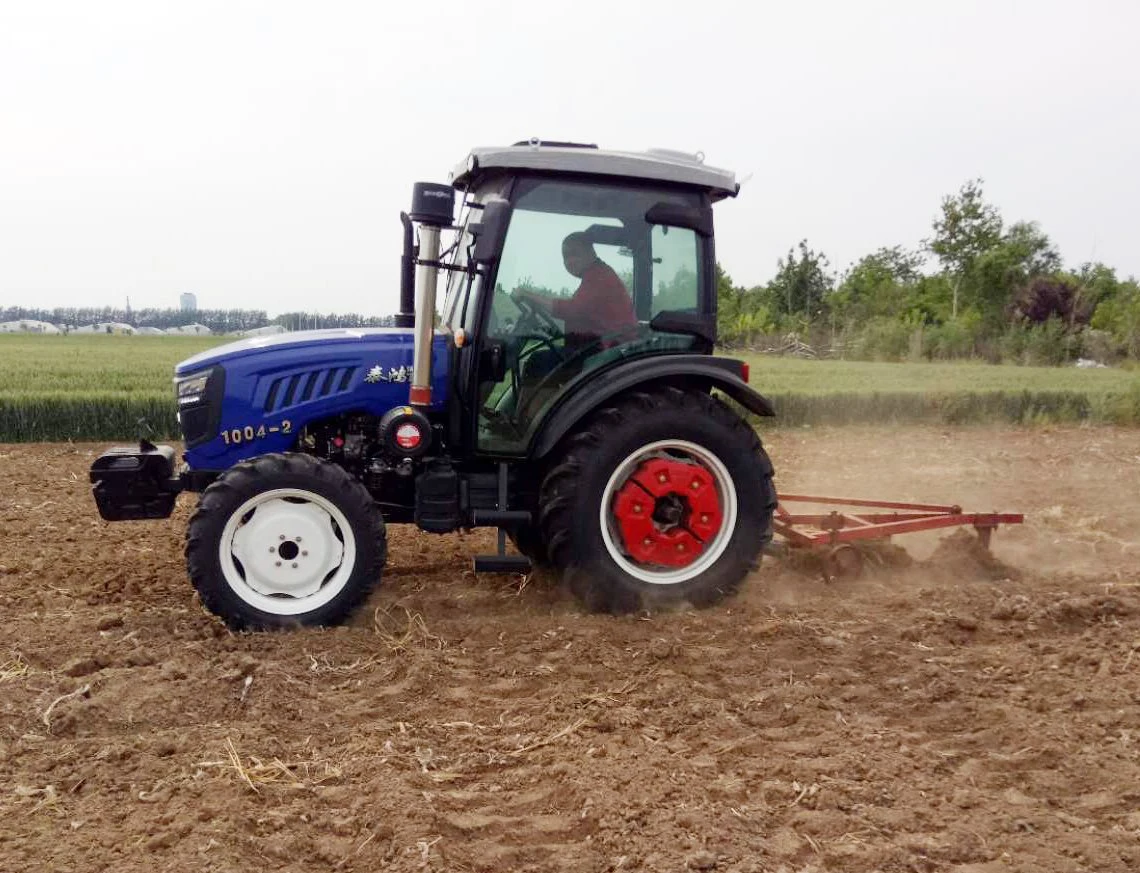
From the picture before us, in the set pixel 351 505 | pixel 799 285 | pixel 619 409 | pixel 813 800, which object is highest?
pixel 799 285

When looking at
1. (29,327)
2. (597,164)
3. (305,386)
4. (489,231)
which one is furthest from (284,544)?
(29,327)

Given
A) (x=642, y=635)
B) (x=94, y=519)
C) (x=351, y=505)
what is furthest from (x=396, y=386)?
(x=94, y=519)

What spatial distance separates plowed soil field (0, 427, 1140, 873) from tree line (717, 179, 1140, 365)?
25.8 m

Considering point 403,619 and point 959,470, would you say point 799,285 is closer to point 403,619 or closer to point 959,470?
point 959,470

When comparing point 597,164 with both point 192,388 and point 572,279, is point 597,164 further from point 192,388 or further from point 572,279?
point 192,388

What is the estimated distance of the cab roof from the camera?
14.0 ft

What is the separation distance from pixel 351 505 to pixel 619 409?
49.1 inches

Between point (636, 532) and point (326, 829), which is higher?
point (636, 532)

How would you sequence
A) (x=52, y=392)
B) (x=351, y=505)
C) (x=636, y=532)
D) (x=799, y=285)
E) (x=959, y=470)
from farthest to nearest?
(x=799, y=285) < (x=52, y=392) < (x=959, y=470) < (x=636, y=532) < (x=351, y=505)

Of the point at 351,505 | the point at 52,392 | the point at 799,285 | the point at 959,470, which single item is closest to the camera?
the point at 351,505

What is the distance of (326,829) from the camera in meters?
2.71

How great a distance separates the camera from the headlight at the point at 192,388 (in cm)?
444

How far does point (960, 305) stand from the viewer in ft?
120

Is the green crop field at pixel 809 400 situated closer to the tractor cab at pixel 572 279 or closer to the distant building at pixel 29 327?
the tractor cab at pixel 572 279
